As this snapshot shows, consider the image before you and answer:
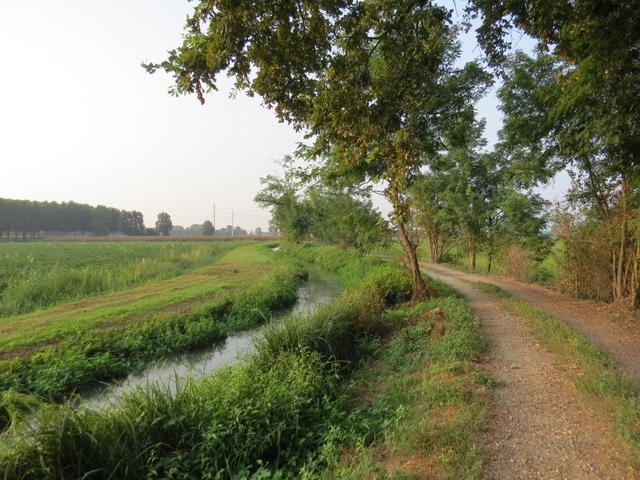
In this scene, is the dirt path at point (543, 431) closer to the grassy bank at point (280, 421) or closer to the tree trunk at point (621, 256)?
the grassy bank at point (280, 421)

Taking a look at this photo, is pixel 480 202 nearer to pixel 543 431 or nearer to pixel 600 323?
pixel 600 323

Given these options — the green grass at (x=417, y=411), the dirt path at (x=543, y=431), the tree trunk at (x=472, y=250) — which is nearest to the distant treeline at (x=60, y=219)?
the tree trunk at (x=472, y=250)

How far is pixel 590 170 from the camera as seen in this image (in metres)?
9.48

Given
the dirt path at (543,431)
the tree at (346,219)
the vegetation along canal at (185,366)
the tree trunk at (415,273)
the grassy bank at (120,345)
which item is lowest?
the vegetation along canal at (185,366)

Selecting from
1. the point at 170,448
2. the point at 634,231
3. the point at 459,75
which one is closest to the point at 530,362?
the point at 170,448

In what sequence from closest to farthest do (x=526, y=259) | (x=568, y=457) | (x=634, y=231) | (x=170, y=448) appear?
(x=568, y=457) → (x=170, y=448) → (x=634, y=231) → (x=526, y=259)

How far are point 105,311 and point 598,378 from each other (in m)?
12.8

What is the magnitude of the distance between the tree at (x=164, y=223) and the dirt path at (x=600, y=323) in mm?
123580

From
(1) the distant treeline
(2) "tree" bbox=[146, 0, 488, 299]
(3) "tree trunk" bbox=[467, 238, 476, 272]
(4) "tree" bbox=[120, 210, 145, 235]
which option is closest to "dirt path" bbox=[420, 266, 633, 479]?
(2) "tree" bbox=[146, 0, 488, 299]

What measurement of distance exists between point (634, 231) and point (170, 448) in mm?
11837

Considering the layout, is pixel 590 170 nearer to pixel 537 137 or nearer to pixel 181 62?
pixel 537 137

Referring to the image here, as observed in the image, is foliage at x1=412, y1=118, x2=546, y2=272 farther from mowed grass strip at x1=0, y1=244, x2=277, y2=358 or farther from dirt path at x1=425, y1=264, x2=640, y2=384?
mowed grass strip at x1=0, y1=244, x2=277, y2=358

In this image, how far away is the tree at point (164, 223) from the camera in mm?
117938

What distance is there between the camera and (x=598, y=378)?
4.52m
